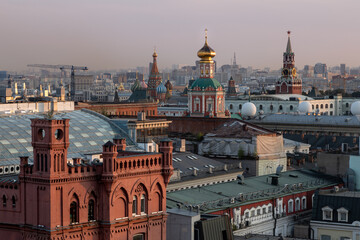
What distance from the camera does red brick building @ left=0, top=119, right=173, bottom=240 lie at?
42.0 metres

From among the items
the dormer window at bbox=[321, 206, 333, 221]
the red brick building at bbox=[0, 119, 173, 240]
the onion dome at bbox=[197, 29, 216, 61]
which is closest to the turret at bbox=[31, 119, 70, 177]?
the red brick building at bbox=[0, 119, 173, 240]

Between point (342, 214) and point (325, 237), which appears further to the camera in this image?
point (325, 237)

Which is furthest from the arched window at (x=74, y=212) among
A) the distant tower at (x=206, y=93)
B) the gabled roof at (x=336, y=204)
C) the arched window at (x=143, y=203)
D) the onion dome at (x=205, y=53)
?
the onion dome at (x=205, y=53)

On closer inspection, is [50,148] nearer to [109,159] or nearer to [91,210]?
[109,159]

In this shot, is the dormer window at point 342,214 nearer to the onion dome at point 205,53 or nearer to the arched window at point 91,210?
the arched window at point 91,210

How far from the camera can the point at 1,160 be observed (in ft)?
182

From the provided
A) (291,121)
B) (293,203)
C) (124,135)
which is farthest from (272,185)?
(291,121)

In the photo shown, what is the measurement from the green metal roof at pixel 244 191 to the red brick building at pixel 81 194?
6100 millimetres

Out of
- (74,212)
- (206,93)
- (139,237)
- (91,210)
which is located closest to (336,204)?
(139,237)

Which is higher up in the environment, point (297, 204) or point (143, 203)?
point (143, 203)

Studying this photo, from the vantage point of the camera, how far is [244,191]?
60062 mm

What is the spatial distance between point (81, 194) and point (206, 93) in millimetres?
90696

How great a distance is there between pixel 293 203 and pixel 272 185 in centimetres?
270

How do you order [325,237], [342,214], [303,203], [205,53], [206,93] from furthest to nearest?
1. [205,53]
2. [206,93]
3. [303,203]
4. [325,237]
5. [342,214]
